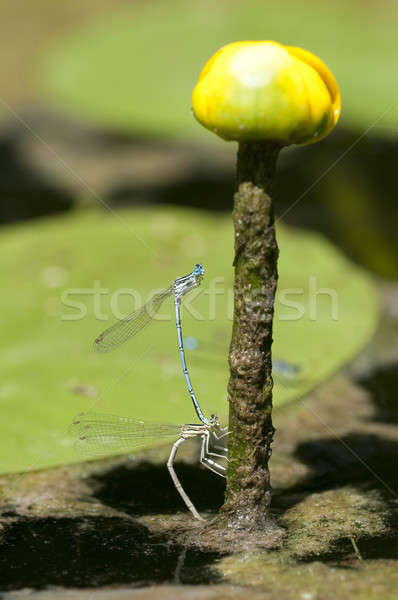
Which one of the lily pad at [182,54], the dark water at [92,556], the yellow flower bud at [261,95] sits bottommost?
the dark water at [92,556]

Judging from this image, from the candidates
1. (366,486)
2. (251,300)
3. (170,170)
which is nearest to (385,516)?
(366,486)

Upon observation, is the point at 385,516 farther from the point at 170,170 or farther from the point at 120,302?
the point at 170,170

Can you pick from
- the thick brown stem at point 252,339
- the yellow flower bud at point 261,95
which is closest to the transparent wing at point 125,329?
the thick brown stem at point 252,339

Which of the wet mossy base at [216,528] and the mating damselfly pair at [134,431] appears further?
the mating damselfly pair at [134,431]

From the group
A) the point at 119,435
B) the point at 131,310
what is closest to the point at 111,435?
the point at 119,435

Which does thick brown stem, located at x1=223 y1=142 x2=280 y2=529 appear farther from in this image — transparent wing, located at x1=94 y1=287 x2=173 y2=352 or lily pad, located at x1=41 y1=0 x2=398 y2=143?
lily pad, located at x1=41 y1=0 x2=398 y2=143

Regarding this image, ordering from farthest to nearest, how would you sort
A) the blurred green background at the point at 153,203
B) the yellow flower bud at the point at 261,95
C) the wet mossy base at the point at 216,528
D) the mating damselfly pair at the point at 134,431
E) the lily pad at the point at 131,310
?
1. the blurred green background at the point at 153,203
2. the lily pad at the point at 131,310
3. the mating damselfly pair at the point at 134,431
4. the wet mossy base at the point at 216,528
5. the yellow flower bud at the point at 261,95

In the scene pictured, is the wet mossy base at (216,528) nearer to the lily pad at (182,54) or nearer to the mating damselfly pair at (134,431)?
the mating damselfly pair at (134,431)
